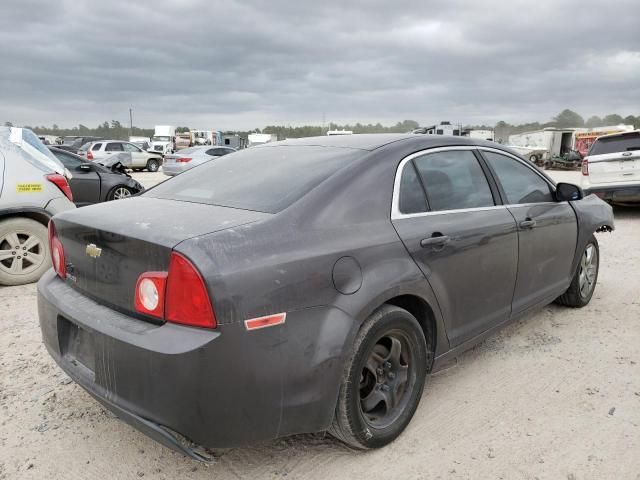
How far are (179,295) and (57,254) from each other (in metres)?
1.19

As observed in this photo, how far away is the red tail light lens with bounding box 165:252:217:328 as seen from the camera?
1.96 metres

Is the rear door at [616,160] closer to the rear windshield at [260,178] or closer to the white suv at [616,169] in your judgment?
the white suv at [616,169]

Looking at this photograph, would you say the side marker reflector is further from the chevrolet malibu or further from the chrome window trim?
the chrome window trim

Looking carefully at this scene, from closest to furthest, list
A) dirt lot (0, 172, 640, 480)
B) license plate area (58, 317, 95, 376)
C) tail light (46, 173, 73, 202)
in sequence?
license plate area (58, 317, 95, 376), dirt lot (0, 172, 640, 480), tail light (46, 173, 73, 202)

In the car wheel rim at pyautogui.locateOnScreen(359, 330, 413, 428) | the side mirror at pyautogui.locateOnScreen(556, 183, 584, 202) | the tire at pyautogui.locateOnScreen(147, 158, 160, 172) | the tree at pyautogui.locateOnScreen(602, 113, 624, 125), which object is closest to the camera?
the car wheel rim at pyautogui.locateOnScreen(359, 330, 413, 428)

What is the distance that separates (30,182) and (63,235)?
332 cm

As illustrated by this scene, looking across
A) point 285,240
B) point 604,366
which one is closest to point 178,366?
point 285,240

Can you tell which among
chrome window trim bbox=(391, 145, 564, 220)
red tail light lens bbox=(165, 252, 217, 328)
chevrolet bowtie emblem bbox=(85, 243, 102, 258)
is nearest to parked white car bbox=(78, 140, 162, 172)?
chrome window trim bbox=(391, 145, 564, 220)

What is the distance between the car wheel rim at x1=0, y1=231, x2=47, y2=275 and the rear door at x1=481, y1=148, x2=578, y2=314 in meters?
4.62

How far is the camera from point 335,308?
7.38ft

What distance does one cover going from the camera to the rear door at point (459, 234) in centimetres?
278

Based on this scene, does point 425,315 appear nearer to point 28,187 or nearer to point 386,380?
point 386,380

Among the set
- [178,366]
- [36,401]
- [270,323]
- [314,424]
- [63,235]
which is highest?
[63,235]

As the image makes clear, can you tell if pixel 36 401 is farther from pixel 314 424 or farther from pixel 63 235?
pixel 314 424
